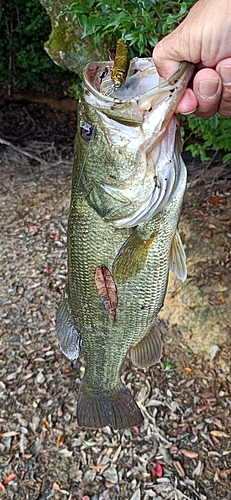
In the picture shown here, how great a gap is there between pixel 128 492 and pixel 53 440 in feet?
2.14

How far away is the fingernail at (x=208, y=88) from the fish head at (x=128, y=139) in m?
0.07

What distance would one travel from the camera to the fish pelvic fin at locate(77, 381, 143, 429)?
7.16ft

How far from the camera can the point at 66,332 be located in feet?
6.59

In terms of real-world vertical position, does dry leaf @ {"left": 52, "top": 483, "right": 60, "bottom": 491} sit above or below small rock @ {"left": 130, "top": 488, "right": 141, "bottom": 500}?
below

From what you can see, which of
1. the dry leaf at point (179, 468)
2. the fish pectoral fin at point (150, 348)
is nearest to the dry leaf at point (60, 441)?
the dry leaf at point (179, 468)

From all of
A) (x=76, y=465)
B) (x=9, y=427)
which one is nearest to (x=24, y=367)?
(x=9, y=427)

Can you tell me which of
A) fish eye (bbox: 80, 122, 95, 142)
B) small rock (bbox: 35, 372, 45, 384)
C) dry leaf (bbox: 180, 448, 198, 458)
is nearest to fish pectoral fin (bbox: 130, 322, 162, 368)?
fish eye (bbox: 80, 122, 95, 142)

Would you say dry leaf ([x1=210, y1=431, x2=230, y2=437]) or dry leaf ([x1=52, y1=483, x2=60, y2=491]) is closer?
dry leaf ([x1=52, y1=483, x2=60, y2=491])

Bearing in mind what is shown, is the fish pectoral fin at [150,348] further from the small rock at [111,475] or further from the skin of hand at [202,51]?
the small rock at [111,475]

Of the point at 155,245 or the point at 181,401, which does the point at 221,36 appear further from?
the point at 181,401

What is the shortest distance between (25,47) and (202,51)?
7648 mm

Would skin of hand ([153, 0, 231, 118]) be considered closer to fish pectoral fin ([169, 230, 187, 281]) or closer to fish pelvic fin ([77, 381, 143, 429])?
fish pectoral fin ([169, 230, 187, 281])

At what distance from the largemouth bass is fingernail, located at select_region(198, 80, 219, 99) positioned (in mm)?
67

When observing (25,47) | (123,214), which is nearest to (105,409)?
(123,214)
